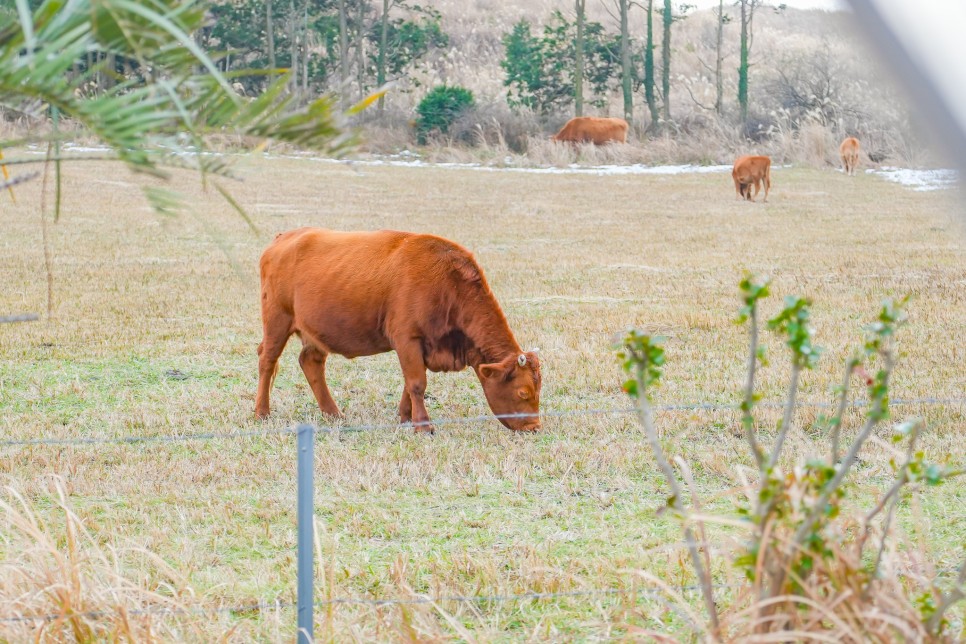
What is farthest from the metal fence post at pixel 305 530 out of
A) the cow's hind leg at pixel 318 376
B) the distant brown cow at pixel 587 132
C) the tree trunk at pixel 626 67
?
the tree trunk at pixel 626 67

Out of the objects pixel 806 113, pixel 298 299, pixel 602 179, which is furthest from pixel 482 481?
pixel 806 113

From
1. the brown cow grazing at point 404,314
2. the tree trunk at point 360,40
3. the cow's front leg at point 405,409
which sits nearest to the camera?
the brown cow grazing at point 404,314

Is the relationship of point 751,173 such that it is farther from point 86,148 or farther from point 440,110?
point 86,148

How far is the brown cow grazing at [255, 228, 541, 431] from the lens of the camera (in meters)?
7.43

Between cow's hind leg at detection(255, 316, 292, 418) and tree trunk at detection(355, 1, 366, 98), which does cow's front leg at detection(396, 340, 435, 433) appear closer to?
cow's hind leg at detection(255, 316, 292, 418)

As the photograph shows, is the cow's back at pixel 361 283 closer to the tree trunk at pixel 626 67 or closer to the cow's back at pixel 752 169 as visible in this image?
the cow's back at pixel 752 169

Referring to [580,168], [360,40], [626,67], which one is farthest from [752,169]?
[360,40]

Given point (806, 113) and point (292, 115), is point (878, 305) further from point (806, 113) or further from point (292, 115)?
point (806, 113)

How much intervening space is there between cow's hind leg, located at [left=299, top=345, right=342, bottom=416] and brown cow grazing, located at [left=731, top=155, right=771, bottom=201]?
19.2 m

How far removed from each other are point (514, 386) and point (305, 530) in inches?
148

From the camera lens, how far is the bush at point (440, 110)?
3972 centimetres

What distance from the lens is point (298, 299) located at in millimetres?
8031

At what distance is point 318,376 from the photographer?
8273 mm

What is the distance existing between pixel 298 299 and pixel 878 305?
281 inches
